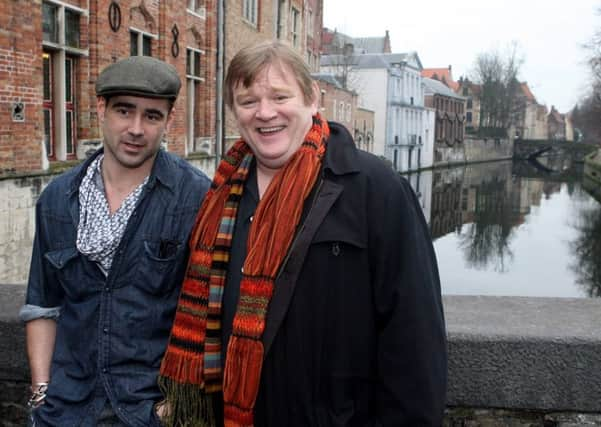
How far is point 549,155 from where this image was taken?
90.8 m

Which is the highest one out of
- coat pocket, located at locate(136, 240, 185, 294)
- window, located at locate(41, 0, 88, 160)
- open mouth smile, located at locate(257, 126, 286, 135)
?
Result: window, located at locate(41, 0, 88, 160)

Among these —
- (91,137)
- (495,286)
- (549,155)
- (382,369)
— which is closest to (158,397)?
(382,369)

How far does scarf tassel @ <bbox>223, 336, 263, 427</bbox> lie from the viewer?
5.25 ft

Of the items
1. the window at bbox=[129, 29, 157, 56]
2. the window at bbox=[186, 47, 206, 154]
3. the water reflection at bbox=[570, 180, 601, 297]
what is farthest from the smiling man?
the water reflection at bbox=[570, 180, 601, 297]

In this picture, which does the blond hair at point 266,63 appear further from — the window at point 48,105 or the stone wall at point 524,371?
the window at point 48,105

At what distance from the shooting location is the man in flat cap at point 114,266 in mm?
1811

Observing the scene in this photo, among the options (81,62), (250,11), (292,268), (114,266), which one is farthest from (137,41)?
(292,268)

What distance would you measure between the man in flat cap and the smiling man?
0.17 meters

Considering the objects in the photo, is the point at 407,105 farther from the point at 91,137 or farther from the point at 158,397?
the point at 158,397

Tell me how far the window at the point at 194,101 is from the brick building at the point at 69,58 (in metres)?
0.05

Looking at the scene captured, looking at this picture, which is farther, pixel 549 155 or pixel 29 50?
pixel 549 155

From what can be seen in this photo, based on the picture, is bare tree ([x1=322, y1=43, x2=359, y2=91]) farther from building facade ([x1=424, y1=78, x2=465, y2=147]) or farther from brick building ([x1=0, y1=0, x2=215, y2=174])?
brick building ([x1=0, y1=0, x2=215, y2=174])

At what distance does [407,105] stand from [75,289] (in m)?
47.6

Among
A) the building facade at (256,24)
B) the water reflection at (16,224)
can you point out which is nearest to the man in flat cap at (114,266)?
the water reflection at (16,224)
